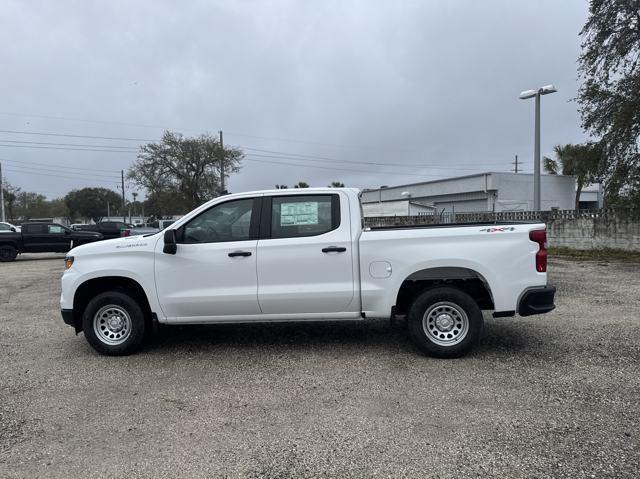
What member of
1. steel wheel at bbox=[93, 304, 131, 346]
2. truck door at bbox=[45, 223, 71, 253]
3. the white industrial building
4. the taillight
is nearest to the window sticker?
steel wheel at bbox=[93, 304, 131, 346]

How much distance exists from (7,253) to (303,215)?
64.6 feet

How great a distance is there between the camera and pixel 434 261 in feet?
16.4

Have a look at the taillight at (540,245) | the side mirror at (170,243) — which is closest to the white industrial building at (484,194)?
the taillight at (540,245)

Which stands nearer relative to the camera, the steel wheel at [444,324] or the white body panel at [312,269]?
the white body panel at [312,269]

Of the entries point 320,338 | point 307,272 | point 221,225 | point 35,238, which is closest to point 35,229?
point 35,238

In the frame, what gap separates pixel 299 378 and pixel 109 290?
263cm

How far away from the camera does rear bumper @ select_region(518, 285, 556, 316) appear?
16.1 ft

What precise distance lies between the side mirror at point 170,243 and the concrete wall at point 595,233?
56.3ft

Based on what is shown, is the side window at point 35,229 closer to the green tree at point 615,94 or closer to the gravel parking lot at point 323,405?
the gravel parking lot at point 323,405

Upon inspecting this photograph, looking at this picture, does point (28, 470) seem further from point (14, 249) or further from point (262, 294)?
point (14, 249)

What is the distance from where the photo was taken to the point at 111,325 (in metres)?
5.45

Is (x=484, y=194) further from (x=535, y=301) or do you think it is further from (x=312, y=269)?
(x=312, y=269)

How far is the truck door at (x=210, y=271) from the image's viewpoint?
5.19 meters

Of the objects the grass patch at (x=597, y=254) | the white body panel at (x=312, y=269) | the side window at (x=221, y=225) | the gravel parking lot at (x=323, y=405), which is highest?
the side window at (x=221, y=225)
